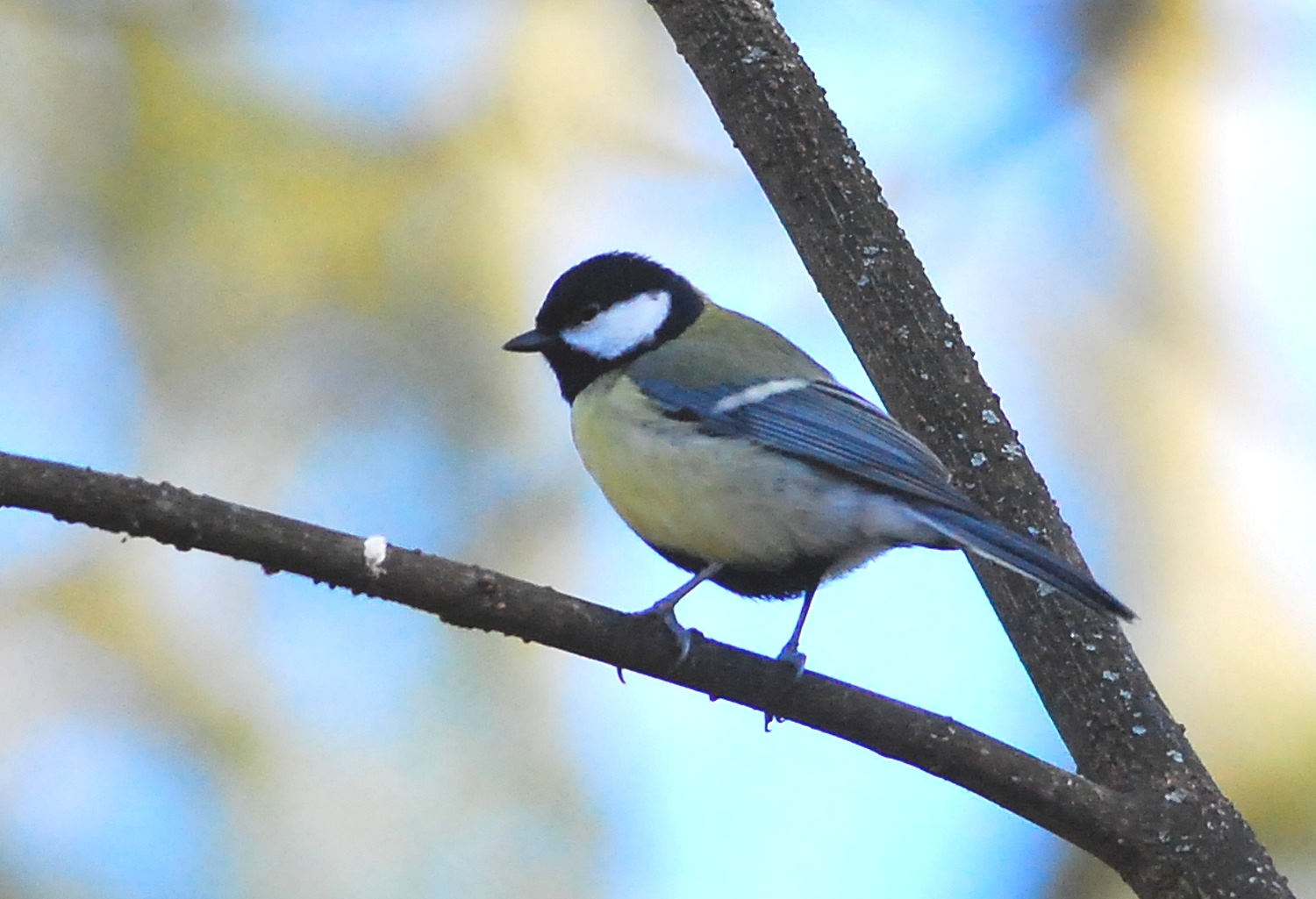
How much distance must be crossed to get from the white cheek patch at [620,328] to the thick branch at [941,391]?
1.51ft

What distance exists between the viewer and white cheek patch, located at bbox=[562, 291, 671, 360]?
320 centimetres

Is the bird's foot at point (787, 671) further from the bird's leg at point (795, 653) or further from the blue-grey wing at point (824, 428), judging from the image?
the blue-grey wing at point (824, 428)

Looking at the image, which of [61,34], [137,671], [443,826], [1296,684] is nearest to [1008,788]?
[1296,684]

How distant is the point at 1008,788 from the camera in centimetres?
217

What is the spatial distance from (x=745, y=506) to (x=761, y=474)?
6 cm

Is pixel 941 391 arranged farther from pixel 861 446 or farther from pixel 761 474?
pixel 761 474

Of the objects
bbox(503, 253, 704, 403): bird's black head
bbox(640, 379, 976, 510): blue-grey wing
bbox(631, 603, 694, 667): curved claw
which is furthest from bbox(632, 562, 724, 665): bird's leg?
bbox(503, 253, 704, 403): bird's black head

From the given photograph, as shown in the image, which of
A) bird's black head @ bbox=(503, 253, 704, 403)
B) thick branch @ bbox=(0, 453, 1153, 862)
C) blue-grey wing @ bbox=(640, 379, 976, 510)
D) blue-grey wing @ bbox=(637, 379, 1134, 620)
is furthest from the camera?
bird's black head @ bbox=(503, 253, 704, 403)

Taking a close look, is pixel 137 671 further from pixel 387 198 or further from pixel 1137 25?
pixel 1137 25

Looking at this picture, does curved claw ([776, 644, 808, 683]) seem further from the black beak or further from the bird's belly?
the black beak

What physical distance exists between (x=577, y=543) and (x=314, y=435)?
2.88 feet

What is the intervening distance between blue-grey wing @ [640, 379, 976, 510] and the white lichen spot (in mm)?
1000

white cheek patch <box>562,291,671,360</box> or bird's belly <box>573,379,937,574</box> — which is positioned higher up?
white cheek patch <box>562,291,671,360</box>

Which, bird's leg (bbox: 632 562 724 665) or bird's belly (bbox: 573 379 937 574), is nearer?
bird's leg (bbox: 632 562 724 665)
